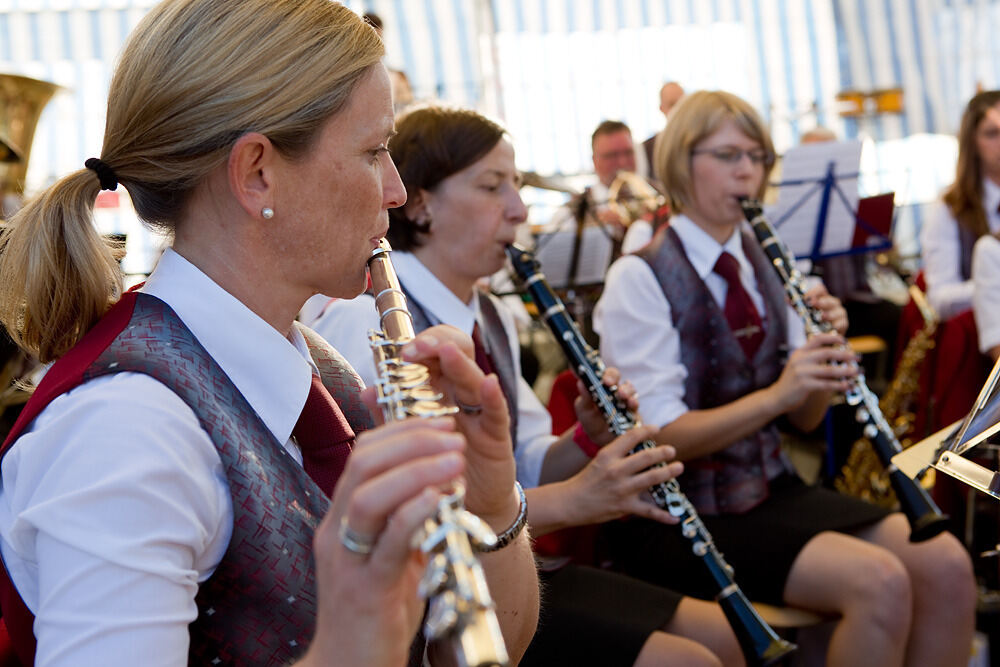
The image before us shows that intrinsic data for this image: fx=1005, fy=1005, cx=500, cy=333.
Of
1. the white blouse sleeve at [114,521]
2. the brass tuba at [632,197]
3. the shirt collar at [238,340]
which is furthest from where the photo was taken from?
the brass tuba at [632,197]

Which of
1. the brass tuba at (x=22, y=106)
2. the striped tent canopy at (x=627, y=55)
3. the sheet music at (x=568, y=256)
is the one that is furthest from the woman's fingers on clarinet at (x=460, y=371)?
the striped tent canopy at (x=627, y=55)

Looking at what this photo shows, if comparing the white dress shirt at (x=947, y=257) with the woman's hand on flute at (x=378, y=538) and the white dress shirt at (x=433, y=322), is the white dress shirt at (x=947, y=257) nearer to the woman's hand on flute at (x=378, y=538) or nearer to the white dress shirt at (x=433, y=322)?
the white dress shirt at (x=433, y=322)

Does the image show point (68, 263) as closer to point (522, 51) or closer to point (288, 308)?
point (288, 308)

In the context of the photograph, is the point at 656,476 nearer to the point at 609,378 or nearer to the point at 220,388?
the point at 609,378

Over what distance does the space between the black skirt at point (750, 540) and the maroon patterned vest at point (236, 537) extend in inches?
41.7

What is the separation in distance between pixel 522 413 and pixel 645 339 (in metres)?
0.34

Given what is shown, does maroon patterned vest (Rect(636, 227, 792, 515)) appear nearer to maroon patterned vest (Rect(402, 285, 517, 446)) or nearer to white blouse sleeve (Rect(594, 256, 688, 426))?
white blouse sleeve (Rect(594, 256, 688, 426))

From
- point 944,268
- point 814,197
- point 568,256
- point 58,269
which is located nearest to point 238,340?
point 58,269

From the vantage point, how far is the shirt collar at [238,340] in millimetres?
1029

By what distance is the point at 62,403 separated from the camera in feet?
2.93

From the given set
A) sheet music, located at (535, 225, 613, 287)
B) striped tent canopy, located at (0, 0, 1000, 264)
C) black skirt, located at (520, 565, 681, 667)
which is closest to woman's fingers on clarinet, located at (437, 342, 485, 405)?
black skirt, located at (520, 565, 681, 667)

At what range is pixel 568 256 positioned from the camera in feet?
11.5

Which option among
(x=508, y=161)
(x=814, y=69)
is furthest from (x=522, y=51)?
(x=508, y=161)

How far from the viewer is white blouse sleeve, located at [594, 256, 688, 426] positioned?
7.04 feet
